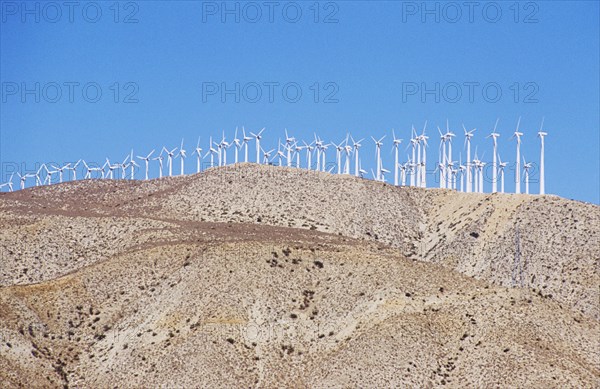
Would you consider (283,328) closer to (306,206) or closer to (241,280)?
(241,280)

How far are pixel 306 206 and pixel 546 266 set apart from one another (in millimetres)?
43901

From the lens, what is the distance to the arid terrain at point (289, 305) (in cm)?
13875

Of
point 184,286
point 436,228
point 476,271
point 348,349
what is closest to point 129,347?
point 184,286

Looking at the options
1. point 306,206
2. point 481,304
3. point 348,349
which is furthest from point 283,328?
point 306,206

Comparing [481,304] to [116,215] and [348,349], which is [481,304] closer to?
[348,349]

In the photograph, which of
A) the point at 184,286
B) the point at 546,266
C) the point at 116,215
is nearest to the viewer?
the point at 184,286

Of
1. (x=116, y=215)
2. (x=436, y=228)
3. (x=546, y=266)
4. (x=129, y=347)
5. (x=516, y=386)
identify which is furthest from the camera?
(x=436, y=228)

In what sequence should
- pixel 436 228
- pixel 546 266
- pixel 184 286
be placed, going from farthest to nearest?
pixel 436 228 → pixel 546 266 → pixel 184 286

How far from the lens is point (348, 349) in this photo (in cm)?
14162

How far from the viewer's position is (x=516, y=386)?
134250 millimetres

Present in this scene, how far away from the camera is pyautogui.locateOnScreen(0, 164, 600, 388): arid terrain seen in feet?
455

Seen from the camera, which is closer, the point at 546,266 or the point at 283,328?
the point at 283,328

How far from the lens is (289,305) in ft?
498

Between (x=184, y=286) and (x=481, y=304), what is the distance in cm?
3619
